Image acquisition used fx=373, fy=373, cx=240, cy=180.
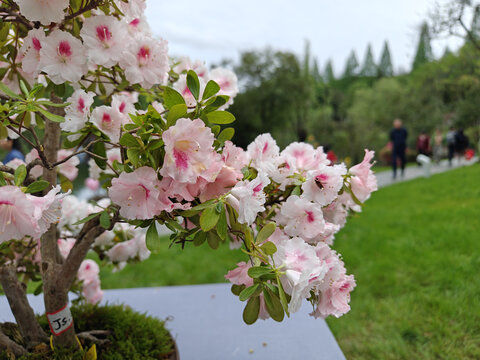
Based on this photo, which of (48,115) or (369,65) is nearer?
(48,115)

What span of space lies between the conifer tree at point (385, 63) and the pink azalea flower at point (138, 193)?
57.4 metres

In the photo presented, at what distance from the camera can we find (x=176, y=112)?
2.62 ft

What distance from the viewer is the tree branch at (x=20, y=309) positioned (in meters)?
1.29

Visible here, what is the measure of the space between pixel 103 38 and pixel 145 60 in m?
0.12

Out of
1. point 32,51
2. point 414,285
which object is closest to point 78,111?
point 32,51

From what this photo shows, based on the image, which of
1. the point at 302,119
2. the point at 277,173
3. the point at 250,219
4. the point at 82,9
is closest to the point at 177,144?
the point at 250,219

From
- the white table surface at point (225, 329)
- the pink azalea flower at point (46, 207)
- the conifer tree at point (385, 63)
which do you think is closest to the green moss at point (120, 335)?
the white table surface at point (225, 329)

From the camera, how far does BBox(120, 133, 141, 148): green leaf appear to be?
819mm

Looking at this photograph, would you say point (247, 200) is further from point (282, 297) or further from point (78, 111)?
point (78, 111)

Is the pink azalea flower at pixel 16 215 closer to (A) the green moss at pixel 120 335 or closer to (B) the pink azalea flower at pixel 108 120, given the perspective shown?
(B) the pink azalea flower at pixel 108 120

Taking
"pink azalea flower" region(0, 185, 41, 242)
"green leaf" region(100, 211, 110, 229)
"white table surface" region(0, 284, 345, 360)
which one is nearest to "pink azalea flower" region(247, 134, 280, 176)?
"green leaf" region(100, 211, 110, 229)

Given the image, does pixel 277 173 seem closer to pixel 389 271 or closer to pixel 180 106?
pixel 180 106

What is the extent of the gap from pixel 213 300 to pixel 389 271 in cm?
191

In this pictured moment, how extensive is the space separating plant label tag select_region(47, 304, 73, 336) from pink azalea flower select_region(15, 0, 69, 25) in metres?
0.89
